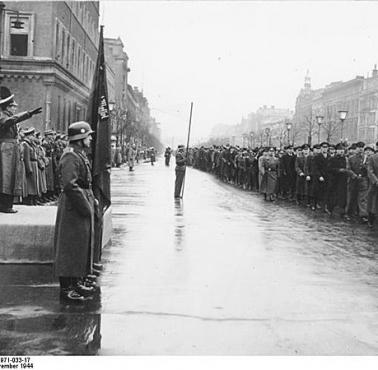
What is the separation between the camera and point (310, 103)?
120 metres

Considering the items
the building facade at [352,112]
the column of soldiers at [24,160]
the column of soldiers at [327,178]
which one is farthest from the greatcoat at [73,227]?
the building facade at [352,112]

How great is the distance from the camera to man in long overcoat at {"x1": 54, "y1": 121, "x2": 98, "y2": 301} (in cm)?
617

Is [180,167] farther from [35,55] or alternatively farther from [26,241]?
[35,55]

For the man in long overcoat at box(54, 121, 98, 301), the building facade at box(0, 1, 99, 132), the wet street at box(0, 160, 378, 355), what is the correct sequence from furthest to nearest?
the building facade at box(0, 1, 99, 132), the man in long overcoat at box(54, 121, 98, 301), the wet street at box(0, 160, 378, 355)

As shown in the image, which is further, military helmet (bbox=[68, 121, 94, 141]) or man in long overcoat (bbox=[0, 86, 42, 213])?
man in long overcoat (bbox=[0, 86, 42, 213])

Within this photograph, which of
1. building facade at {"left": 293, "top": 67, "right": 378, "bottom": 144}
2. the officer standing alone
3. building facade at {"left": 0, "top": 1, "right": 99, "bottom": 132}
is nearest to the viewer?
the officer standing alone

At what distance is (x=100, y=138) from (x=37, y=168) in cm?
800

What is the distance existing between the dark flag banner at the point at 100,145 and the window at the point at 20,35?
3225 cm

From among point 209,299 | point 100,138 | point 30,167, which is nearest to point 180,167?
point 30,167

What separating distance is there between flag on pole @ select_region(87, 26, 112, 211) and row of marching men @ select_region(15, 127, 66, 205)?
477 cm

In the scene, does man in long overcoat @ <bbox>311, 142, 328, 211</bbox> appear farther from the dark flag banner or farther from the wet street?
the dark flag banner

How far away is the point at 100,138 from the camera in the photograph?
7.67 metres

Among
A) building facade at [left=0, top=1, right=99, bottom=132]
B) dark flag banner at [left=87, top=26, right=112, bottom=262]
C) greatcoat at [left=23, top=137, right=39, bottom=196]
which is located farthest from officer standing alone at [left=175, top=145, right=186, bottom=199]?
building facade at [left=0, top=1, right=99, bottom=132]
